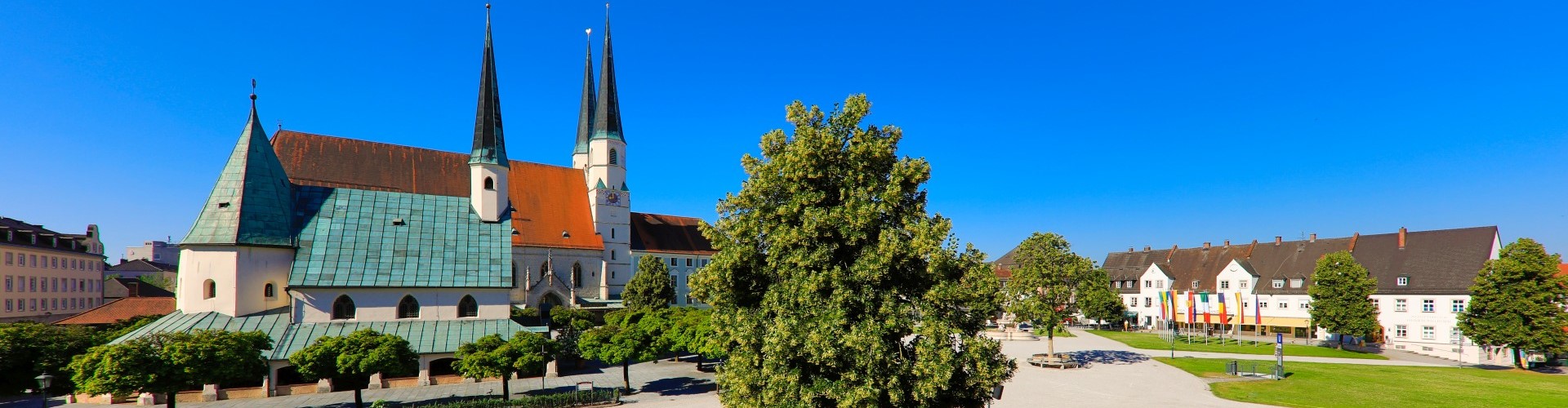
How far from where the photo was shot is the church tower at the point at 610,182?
65938 mm

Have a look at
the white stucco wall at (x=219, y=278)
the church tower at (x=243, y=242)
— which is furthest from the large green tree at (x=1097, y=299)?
the white stucco wall at (x=219, y=278)

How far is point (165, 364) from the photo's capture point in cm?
2170

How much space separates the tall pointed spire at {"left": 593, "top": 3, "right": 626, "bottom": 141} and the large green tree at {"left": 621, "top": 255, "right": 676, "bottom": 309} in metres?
17.6

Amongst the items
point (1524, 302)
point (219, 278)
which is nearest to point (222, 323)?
point (219, 278)

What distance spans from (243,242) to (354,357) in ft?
41.0

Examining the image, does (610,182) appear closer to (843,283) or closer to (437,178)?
(437,178)

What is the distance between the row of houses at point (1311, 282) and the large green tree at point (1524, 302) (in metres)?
2.79

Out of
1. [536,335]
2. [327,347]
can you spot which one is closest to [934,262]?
[536,335]

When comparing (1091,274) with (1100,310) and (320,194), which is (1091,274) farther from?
(320,194)

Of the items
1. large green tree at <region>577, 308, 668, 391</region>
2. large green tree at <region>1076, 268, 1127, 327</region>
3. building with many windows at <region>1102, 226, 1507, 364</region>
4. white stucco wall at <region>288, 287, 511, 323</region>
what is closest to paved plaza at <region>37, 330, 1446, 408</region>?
large green tree at <region>577, 308, 668, 391</region>

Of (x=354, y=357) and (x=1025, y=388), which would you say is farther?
(x=1025, y=388)

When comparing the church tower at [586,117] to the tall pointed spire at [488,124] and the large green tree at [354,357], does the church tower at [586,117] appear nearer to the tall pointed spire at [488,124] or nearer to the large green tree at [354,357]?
the tall pointed spire at [488,124]

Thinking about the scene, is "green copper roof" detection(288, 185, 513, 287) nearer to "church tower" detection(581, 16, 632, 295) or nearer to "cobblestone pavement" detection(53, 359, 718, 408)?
"cobblestone pavement" detection(53, 359, 718, 408)

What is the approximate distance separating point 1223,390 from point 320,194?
43.8 meters
